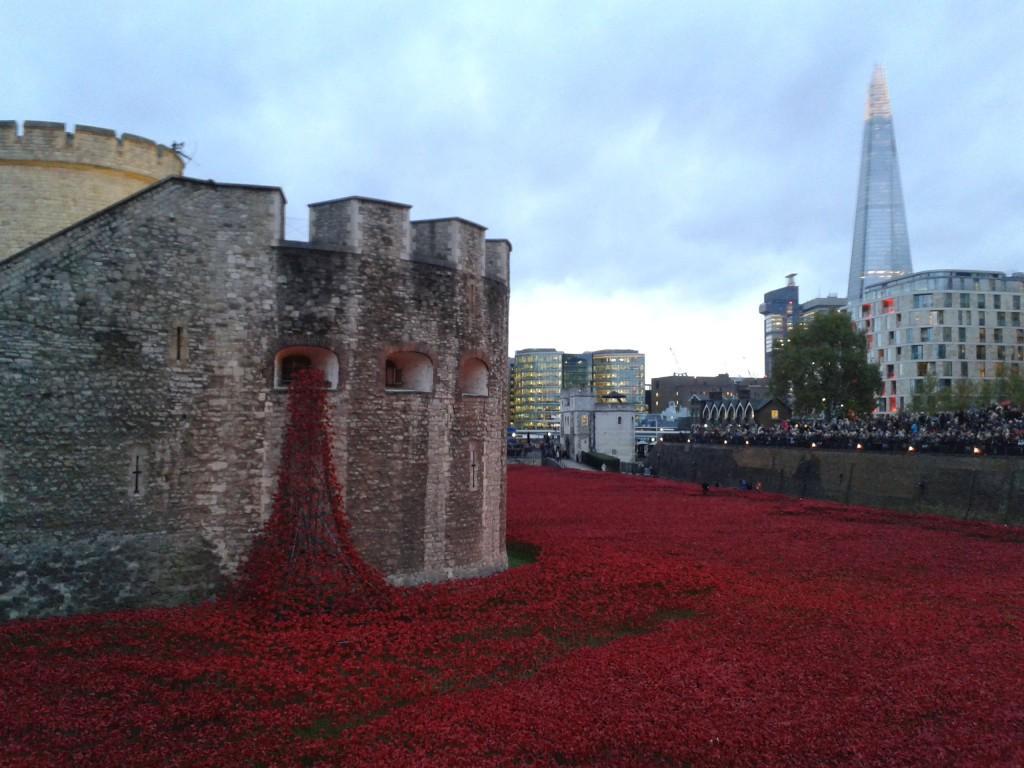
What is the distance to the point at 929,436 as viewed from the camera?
35.1 m

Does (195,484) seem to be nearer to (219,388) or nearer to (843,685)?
(219,388)

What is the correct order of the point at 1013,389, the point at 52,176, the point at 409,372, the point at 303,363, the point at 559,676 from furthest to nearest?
the point at 1013,389 < the point at 409,372 < the point at 52,176 < the point at 303,363 < the point at 559,676

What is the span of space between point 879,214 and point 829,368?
404 ft

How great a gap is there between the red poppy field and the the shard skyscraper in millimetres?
166176

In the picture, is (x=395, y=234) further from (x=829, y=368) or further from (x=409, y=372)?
(x=829, y=368)

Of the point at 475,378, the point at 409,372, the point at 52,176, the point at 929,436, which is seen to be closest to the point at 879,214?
the point at 929,436

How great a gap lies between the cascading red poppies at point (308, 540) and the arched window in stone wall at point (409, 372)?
211cm

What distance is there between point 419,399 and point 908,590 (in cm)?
1167

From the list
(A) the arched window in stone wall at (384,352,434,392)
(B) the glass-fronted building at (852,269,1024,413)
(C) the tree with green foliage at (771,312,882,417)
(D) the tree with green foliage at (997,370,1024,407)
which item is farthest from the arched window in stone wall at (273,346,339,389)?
(B) the glass-fronted building at (852,269,1024,413)

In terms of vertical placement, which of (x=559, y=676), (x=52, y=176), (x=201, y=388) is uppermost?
(x=52, y=176)

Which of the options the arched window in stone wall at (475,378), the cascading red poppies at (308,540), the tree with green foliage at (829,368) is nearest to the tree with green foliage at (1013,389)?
the tree with green foliage at (829,368)

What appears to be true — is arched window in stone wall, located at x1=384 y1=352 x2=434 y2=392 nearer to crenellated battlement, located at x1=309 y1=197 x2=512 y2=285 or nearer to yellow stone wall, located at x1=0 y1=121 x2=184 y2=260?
crenellated battlement, located at x1=309 y1=197 x2=512 y2=285

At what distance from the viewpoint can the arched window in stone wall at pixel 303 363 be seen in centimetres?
1530

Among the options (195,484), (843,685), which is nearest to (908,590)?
(843,685)
